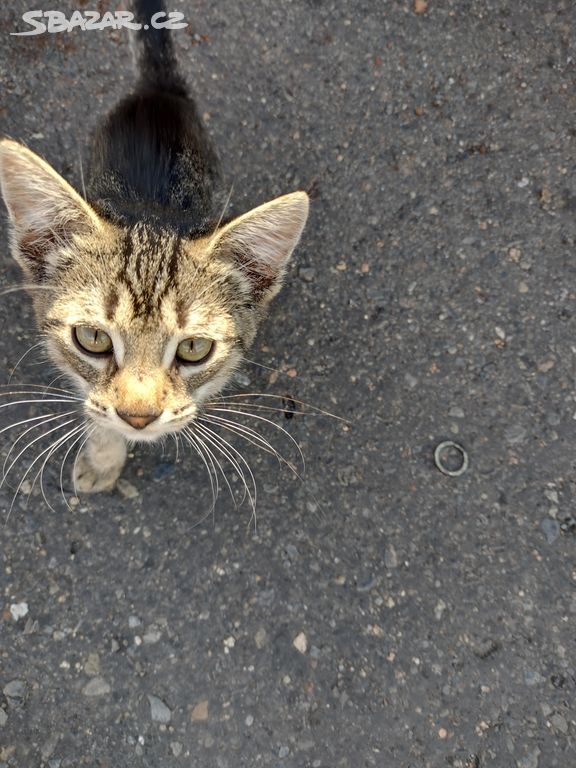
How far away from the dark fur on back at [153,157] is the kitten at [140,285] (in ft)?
0.07

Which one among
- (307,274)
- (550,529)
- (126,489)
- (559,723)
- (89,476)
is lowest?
(559,723)

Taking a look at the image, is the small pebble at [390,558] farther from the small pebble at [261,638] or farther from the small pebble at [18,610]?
the small pebble at [18,610]

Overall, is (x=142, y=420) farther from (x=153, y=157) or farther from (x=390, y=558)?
(x=390, y=558)

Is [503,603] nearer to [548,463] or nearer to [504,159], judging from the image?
[548,463]

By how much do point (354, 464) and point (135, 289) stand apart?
1.49 m

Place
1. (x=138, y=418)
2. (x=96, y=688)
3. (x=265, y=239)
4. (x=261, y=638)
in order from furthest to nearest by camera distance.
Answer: (x=261, y=638)
(x=96, y=688)
(x=265, y=239)
(x=138, y=418)

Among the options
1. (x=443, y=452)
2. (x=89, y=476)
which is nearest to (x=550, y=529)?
(x=443, y=452)

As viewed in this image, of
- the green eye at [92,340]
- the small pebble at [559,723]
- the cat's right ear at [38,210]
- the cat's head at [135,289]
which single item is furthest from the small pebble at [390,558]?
the cat's right ear at [38,210]

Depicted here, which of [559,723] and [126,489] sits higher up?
[126,489]

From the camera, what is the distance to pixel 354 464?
3152 mm

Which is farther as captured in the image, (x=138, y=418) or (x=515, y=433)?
(x=515, y=433)

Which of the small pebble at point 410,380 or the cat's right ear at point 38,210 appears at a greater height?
the cat's right ear at point 38,210

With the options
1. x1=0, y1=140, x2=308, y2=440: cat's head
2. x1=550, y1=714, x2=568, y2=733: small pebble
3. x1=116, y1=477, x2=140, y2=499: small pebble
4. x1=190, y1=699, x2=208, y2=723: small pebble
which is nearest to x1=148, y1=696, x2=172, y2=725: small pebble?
x1=190, y1=699, x2=208, y2=723: small pebble

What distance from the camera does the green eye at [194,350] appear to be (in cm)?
230
